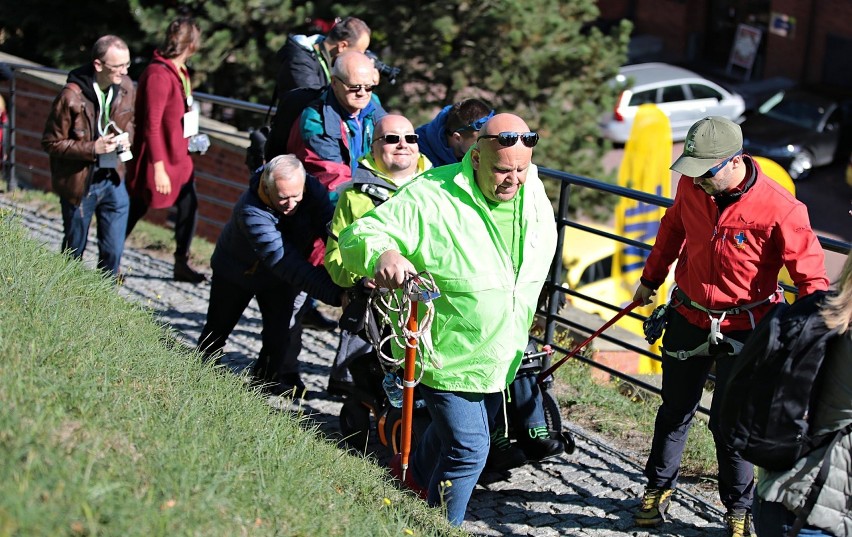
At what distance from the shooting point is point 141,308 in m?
5.31

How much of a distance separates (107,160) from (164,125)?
0.89m

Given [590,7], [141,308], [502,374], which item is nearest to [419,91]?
[590,7]

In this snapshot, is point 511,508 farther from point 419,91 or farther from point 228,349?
point 419,91

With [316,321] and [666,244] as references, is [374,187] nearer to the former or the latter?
[666,244]

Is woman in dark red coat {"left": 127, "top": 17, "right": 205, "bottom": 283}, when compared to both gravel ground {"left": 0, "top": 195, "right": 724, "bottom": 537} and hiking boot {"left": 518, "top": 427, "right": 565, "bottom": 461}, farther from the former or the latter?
hiking boot {"left": 518, "top": 427, "right": 565, "bottom": 461}

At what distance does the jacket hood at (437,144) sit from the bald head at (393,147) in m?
0.62

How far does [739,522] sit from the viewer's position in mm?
4812

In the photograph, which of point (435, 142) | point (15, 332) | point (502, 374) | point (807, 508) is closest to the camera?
point (807, 508)

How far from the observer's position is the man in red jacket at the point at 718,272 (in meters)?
4.39

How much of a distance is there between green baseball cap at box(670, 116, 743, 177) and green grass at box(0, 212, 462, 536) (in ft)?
5.58

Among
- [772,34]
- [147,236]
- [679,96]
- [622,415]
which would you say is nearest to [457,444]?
[622,415]

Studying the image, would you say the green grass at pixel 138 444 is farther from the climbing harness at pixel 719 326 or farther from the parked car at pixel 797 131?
the parked car at pixel 797 131

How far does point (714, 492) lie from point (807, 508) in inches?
77.8

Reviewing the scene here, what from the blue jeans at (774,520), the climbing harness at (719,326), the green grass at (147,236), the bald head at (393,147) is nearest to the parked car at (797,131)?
the green grass at (147,236)
